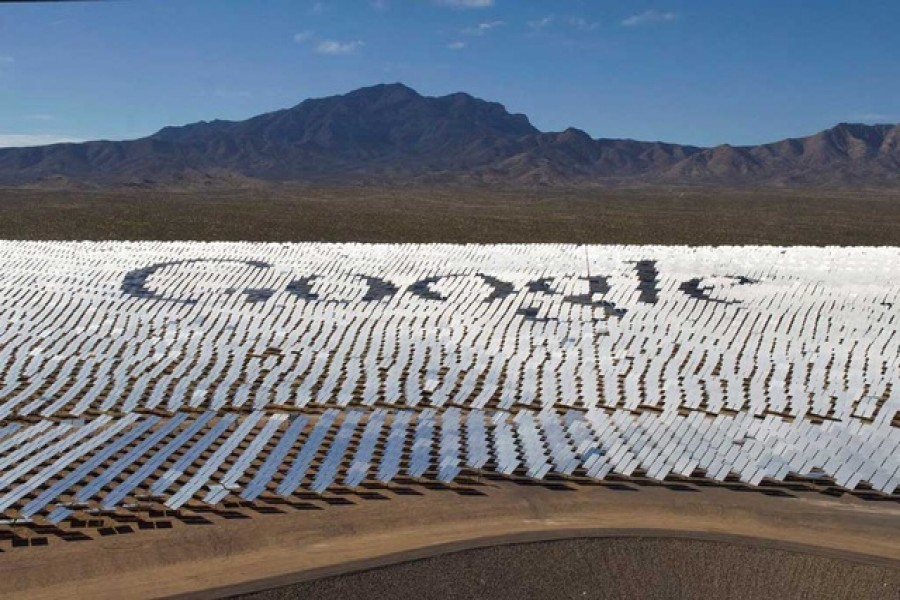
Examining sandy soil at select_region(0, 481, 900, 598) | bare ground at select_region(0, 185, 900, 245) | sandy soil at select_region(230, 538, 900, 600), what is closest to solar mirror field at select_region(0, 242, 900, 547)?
sandy soil at select_region(0, 481, 900, 598)

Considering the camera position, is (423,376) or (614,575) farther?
(423,376)

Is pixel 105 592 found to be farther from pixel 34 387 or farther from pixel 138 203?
pixel 138 203

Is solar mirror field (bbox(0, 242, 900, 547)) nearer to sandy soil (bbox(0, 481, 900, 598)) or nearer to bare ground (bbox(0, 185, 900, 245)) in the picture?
sandy soil (bbox(0, 481, 900, 598))

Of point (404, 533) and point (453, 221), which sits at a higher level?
point (453, 221)

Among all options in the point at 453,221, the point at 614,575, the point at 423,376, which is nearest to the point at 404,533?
the point at 614,575

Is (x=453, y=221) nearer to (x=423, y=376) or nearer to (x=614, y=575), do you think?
(x=423, y=376)

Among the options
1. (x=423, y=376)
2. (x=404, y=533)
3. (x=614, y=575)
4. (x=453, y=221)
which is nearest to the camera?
(x=614, y=575)

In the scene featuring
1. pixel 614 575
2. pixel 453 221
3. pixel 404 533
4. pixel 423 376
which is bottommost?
pixel 614 575
